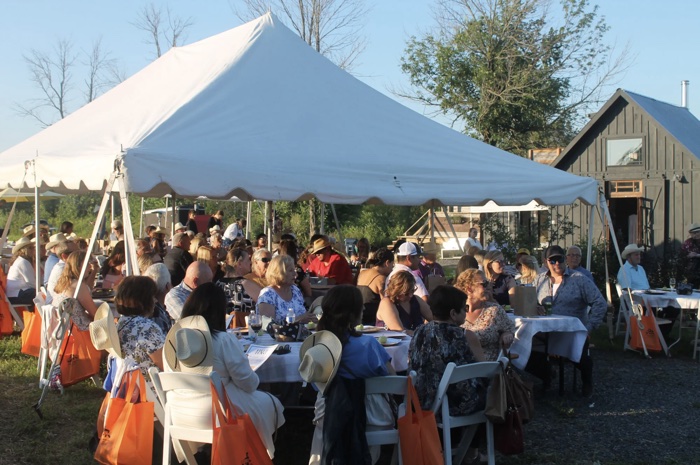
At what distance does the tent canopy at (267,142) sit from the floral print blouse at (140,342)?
1.47 meters

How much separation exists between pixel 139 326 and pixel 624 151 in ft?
56.5

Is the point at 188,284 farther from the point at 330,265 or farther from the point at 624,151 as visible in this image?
the point at 624,151

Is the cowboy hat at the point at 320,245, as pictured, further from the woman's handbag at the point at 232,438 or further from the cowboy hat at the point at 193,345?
the woman's handbag at the point at 232,438

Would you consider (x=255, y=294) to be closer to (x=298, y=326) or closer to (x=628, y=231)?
(x=298, y=326)

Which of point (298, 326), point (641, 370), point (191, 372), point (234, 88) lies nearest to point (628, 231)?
point (641, 370)

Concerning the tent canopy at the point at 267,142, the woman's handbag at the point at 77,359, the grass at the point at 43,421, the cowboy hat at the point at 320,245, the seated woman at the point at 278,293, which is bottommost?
the grass at the point at 43,421

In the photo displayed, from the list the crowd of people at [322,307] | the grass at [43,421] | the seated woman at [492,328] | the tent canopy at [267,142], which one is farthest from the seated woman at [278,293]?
the grass at [43,421]

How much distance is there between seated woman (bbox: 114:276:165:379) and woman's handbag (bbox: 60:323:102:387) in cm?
189

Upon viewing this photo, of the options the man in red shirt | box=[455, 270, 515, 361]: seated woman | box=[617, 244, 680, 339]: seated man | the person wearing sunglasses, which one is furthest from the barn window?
box=[455, 270, 515, 361]: seated woman

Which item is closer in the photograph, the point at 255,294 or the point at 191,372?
the point at 191,372

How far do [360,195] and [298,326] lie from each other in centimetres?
183

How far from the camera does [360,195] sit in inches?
263

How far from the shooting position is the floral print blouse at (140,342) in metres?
4.52

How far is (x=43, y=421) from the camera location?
5.94 meters
